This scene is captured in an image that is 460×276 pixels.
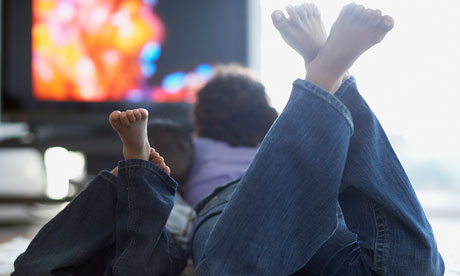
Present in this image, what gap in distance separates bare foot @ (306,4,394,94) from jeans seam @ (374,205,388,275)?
19cm

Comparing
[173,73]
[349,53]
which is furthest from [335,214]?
[173,73]

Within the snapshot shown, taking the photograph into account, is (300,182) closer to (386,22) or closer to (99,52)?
(386,22)

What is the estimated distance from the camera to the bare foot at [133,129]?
2.55ft

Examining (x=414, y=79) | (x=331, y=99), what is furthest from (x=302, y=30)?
(x=414, y=79)

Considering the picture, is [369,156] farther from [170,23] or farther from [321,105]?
[170,23]

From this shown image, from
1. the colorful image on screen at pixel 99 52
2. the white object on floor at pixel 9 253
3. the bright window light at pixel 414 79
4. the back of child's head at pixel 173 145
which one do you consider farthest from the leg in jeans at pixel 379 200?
the bright window light at pixel 414 79

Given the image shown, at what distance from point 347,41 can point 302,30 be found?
0.08 metres

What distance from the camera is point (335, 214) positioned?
712 mm

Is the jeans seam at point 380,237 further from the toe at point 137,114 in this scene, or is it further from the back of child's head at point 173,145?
the back of child's head at point 173,145

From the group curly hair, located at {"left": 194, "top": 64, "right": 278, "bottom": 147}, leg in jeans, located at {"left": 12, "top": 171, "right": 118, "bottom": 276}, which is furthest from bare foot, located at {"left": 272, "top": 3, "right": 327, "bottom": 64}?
curly hair, located at {"left": 194, "top": 64, "right": 278, "bottom": 147}

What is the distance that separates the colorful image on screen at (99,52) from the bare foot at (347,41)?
1.62 m

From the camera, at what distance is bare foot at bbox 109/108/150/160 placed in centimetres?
78

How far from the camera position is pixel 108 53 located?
2.34 m

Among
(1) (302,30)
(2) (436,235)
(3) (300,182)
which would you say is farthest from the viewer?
(2) (436,235)
